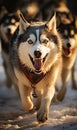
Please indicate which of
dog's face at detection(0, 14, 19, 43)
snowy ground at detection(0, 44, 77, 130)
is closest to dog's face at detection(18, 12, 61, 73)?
snowy ground at detection(0, 44, 77, 130)

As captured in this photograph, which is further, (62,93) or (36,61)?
(62,93)

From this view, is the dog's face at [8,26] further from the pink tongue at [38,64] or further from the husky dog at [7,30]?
the pink tongue at [38,64]

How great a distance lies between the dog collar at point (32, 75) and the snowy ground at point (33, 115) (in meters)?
0.49

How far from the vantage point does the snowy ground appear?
16.5ft

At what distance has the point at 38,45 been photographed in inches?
193

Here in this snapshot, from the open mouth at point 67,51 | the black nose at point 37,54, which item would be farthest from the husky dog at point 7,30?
the black nose at point 37,54

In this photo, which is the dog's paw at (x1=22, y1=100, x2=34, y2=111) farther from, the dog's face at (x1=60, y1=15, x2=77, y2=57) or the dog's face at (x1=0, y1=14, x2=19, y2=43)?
the dog's face at (x1=0, y1=14, x2=19, y2=43)

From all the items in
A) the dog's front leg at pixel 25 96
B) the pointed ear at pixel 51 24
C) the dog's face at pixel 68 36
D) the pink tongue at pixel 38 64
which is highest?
the pointed ear at pixel 51 24

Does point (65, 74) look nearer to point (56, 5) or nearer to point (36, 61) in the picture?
point (36, 61)

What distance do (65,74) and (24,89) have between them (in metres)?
1.87

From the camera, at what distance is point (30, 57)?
16.7 ft

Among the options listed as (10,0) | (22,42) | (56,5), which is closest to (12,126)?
(22,42)

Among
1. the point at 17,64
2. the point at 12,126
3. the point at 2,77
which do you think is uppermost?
the point at 17,64

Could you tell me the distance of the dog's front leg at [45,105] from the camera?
16.7 feet
